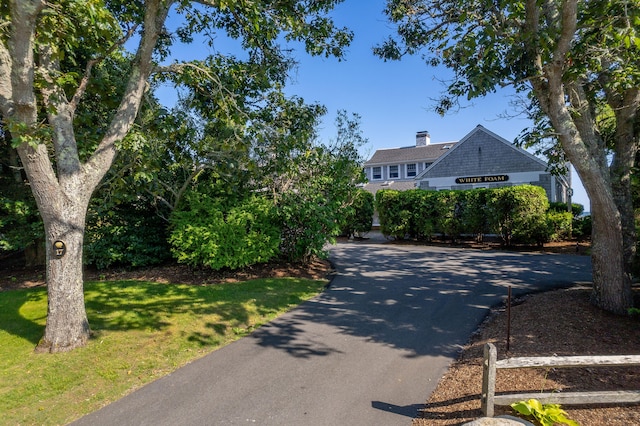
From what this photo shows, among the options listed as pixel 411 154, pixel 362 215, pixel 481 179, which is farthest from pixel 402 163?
pixel 362 215

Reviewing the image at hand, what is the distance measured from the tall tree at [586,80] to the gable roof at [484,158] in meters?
14.5

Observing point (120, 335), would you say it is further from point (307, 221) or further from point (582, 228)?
point (582, 228)

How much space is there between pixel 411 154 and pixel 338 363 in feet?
98.6

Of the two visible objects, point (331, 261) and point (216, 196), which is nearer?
point (216, 196)

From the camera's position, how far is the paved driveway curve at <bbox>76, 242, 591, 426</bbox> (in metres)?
3.92

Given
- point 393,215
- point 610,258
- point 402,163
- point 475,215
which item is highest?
point 402,163

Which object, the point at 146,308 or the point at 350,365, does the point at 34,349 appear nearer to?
the point at 146,308

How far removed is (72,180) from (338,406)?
519cm

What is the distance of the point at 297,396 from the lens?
423 centimetres

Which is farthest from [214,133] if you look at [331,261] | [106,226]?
[331,261]

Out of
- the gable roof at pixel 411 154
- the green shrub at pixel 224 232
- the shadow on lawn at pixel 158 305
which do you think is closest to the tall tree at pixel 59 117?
the shadow on lawn at pixel 158 305

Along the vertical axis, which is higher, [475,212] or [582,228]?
[475,212]

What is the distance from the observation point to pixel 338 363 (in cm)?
504

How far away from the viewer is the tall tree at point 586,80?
5.52 metres
